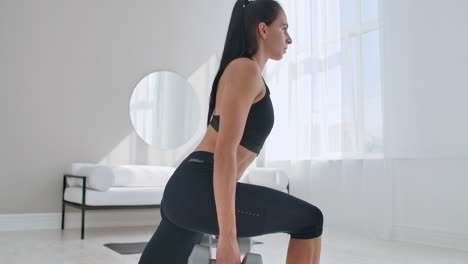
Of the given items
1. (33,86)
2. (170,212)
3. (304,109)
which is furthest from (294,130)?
(170,212)

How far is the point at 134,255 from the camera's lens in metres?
2.96

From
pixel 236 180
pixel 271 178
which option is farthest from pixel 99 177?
pixel 236 180

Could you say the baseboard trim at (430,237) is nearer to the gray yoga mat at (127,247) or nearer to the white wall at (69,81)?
the gray yoga mat at (127,247)

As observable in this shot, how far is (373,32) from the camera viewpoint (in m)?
4.09

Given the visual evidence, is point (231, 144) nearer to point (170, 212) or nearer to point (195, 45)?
point (170, 212)

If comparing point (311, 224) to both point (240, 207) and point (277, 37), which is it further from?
point (277, 37)

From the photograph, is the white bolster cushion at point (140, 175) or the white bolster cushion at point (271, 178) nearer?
the white bolster cushion at point (140, 175)

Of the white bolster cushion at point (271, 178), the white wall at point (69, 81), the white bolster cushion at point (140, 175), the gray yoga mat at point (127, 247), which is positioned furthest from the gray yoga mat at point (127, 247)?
the white bolster cushion at point (271, 178)

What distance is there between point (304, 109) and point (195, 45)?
1485 millimetres

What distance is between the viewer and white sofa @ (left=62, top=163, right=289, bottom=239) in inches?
147

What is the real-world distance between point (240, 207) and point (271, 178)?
3564 mm

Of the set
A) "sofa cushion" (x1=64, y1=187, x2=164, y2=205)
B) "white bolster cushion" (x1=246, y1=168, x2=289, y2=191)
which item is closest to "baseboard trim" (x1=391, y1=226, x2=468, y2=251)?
"white bolster cushion" (x1=246, y1=168, x2=289, y2=191)

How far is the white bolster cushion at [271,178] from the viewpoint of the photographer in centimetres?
461

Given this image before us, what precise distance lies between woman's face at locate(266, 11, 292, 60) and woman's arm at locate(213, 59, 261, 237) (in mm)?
191
